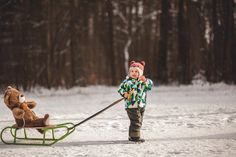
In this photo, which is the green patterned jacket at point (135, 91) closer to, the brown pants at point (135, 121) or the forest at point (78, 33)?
the brown pants at point (135, 121)

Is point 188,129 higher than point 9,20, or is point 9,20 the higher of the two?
point 9,20

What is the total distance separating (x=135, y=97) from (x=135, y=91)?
114 millimetres

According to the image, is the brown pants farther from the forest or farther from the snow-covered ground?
the forest

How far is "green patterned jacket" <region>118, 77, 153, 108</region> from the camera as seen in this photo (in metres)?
7.93

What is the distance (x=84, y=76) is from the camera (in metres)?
33.9

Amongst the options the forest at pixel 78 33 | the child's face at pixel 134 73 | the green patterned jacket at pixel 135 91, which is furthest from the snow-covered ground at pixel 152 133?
the forest at pixel 78 33

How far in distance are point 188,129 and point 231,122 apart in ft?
4.37

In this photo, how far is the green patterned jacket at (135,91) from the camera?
7.93m

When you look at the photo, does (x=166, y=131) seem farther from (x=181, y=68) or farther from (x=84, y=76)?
(x=84, y=76)

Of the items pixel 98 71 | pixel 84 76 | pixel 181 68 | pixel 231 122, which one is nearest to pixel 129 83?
pixel 231 122

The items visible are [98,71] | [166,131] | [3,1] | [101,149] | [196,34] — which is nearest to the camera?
[101,149]

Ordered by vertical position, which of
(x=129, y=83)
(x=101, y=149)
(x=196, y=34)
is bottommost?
(x=101, y=149)

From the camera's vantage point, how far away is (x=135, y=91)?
26.1ft

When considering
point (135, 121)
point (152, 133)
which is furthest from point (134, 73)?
point (152, 133)
